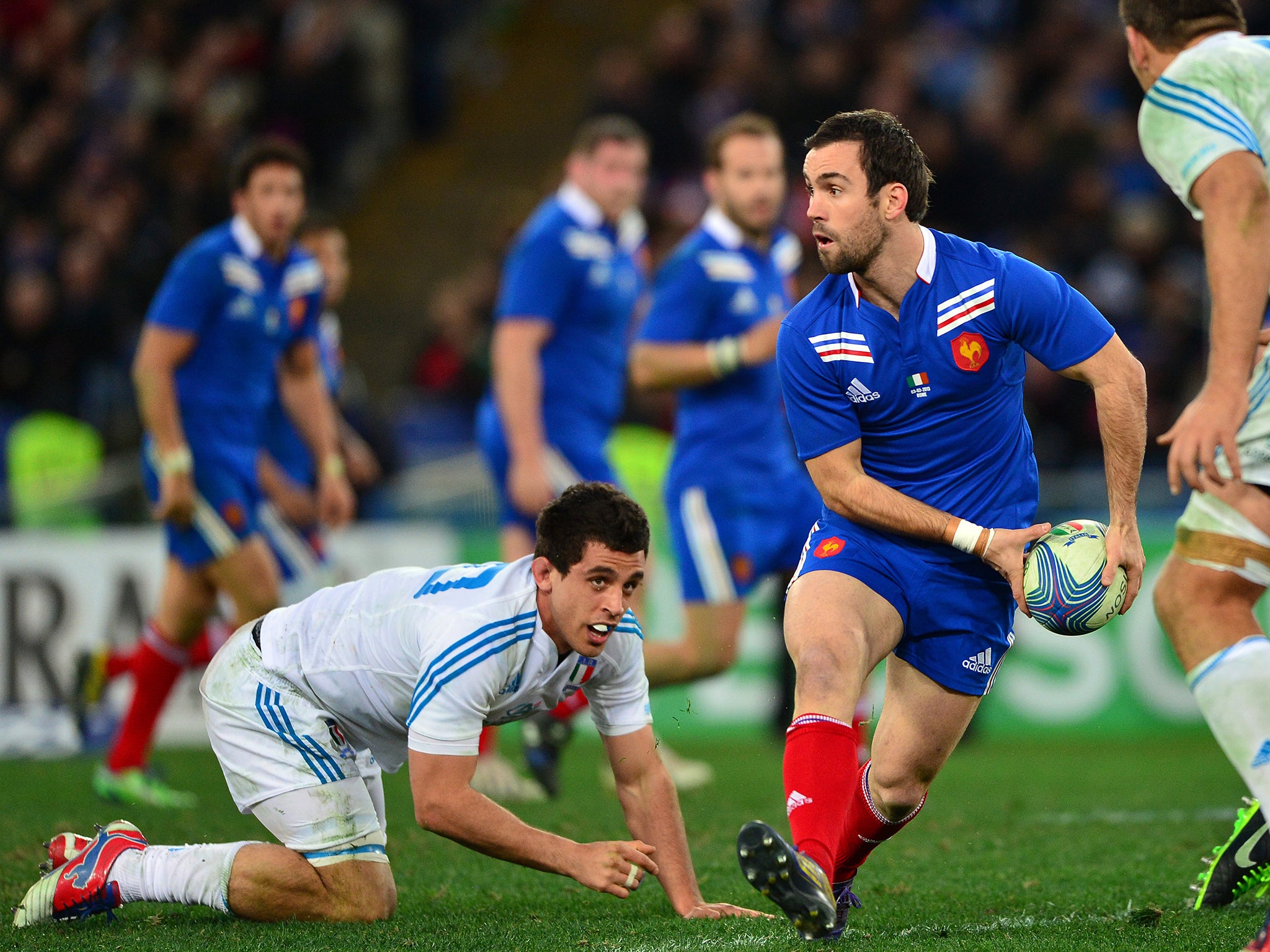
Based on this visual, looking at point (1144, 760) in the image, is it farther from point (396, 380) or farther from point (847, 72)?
point (396, 380)

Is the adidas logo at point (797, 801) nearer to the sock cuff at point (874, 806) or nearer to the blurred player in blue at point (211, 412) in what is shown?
the sock cuff at point (874, 806)

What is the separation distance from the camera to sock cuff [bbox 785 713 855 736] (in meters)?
4.09

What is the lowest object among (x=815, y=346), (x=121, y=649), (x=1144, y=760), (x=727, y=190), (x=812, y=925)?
(x=1144, y=760)

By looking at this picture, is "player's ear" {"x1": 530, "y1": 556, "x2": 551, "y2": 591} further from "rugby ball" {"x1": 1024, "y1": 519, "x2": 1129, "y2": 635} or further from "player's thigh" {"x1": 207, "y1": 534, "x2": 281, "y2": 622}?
"player's thigh" {"x1": 207, "y1": 534, "x2": 281, "y2": 622}

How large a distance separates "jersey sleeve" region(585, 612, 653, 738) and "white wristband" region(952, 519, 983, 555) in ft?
3.06

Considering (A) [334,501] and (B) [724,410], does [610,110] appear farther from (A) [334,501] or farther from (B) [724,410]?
(B) [724,410]

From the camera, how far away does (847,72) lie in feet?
49.7

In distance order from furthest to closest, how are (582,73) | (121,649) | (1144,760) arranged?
(582,73)
(121,649)
(1144,760)

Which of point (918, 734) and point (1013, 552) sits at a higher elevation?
point (1013, 552)

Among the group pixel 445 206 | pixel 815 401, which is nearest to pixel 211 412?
pixel 815 401

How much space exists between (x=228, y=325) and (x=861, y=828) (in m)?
4.51

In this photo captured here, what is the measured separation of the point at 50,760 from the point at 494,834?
6805 millimetres

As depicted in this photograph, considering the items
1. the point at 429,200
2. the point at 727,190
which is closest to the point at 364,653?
the point at 727,190

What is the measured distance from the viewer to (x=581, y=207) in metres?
8.40
